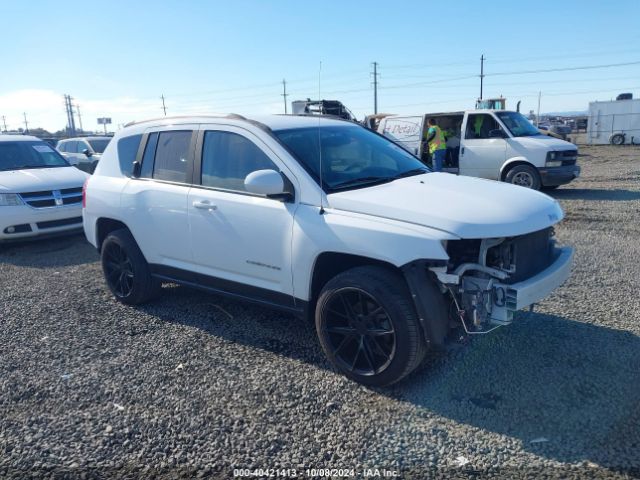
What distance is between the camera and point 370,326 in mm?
3574

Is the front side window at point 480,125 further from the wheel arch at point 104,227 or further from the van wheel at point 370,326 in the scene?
the van wheel at point 370,326

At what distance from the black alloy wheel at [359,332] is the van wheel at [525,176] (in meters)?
9.02

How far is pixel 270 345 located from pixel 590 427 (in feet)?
7.90

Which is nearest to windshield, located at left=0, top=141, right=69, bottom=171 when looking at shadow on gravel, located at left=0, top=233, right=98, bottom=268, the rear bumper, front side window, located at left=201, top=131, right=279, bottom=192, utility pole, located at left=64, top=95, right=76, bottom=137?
shadow on gravel, located at left=0, top=233, right=98, bottom=268

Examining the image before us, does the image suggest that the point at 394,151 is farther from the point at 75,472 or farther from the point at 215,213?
the point at 75,472

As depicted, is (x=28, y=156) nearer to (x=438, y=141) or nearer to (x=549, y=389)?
(x=438, y=141)

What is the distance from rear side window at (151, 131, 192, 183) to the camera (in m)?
4.73

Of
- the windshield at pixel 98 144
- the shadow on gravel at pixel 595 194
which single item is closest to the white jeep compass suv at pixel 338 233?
the shadow on gravel at pixel 595 194

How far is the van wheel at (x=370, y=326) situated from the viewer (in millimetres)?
3357

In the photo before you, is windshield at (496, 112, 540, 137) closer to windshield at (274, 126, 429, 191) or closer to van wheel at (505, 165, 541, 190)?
van wheel at (505, 165, 541, 190)

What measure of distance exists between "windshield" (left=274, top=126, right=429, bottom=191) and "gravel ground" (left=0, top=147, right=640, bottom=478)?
1.43 m

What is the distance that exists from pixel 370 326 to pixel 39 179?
715 cm

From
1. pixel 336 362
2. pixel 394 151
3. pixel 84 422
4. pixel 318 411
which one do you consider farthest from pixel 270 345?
pixel 394 151

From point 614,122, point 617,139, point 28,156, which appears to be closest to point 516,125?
point 28,156
